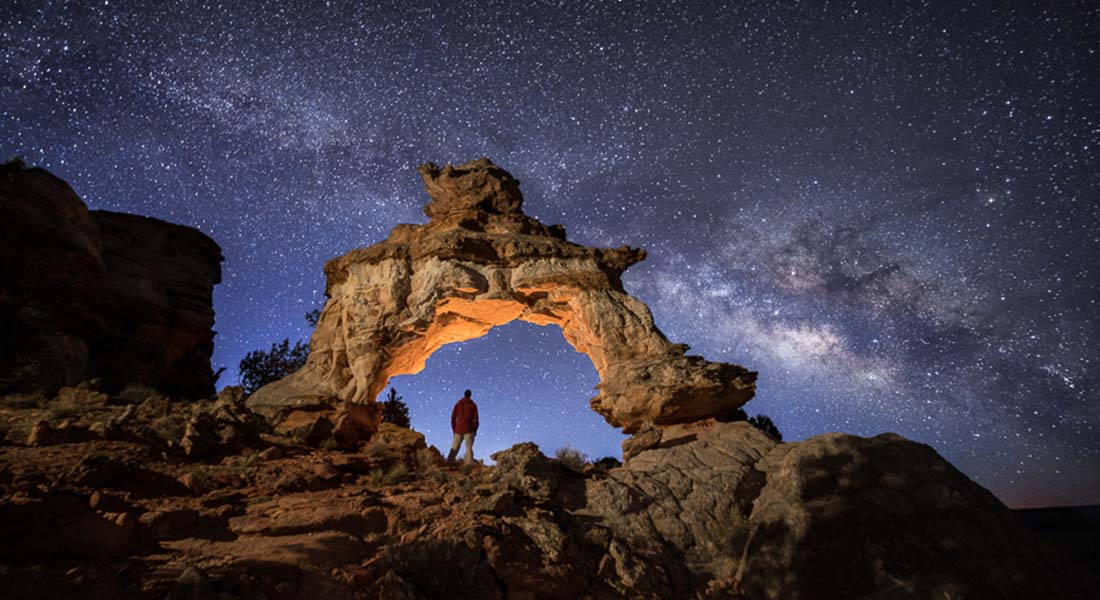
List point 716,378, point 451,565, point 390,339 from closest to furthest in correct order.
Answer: point 451,565 < point 716,378 < point 390,339

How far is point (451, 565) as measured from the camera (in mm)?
4008

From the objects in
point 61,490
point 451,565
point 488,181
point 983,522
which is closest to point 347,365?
point 488,181

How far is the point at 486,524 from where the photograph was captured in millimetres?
4824

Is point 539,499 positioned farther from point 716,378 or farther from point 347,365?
point 347,365

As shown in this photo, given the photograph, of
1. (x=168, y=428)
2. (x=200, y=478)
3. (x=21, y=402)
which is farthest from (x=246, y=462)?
(x=21, y=402)

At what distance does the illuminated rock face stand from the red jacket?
77.6 inches

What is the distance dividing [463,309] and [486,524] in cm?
850

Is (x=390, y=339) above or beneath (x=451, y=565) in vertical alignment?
above

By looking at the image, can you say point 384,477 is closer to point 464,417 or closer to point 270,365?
point 464,417

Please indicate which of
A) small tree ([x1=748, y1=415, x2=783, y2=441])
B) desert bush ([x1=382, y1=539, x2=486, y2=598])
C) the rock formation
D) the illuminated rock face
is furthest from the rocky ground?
small tree ([x1=748, y1=415, x2=783, y2=441])

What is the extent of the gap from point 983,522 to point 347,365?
12584mm

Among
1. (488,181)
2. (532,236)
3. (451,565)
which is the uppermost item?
(488,181)

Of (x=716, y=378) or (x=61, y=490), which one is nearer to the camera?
(x=61, y=490)

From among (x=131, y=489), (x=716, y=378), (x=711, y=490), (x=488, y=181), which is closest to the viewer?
(x=131, y=489)
